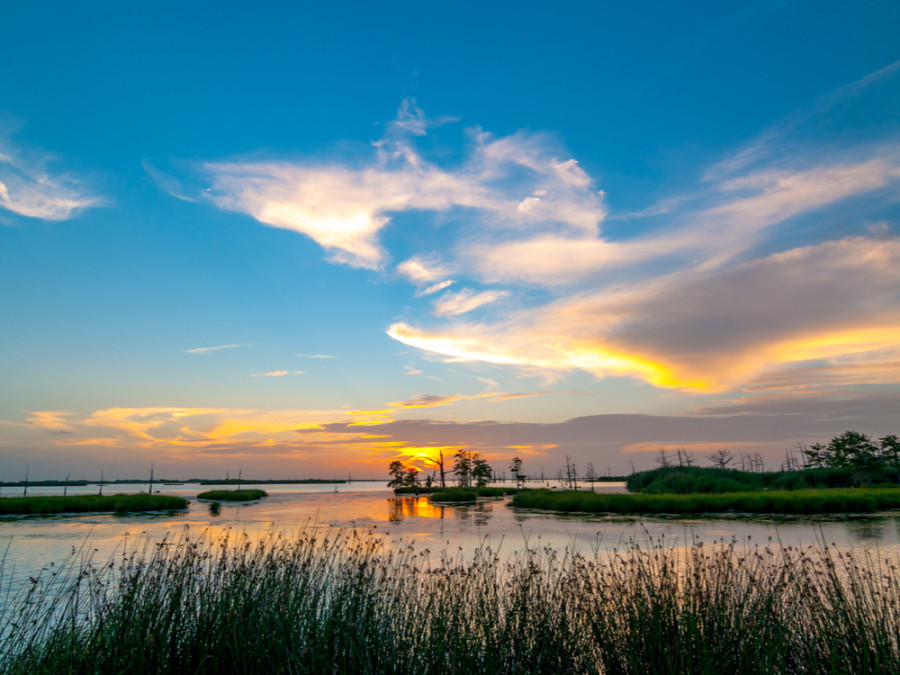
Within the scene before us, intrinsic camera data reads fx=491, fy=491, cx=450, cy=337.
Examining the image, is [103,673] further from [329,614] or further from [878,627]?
[878,627]

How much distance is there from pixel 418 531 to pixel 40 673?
2058 centimetres

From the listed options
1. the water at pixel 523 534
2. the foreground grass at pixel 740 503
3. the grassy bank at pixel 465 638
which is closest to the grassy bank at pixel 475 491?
the foreground grass at pixel 740 503

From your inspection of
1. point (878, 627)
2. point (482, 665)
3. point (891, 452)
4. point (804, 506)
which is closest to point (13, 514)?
point (482, 665)

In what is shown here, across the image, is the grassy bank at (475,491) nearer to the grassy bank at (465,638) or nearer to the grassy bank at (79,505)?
the grassy bank at (79,505)

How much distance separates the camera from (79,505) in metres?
40.0

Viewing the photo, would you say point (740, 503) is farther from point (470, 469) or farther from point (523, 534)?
point (470, 469)

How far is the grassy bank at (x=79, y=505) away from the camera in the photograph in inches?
1463

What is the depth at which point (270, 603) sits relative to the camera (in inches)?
247

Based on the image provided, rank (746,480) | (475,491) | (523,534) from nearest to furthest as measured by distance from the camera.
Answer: (523,534)
(746,480)
(475,491)

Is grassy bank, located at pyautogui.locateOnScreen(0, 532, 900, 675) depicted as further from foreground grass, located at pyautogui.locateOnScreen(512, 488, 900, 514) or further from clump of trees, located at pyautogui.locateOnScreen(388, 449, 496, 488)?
clump of trees, located at pyautogui.locateOnScreen(388, 449, 496, 488)

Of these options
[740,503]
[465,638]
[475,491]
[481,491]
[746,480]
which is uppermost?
[465,638]

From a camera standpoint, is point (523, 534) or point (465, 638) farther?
point (523, 534)

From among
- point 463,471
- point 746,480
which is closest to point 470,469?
point 463,471

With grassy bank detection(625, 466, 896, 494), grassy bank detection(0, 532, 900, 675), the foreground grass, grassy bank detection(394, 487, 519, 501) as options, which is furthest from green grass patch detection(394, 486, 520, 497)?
grassy bank detection(0, 532, 900, 675)
